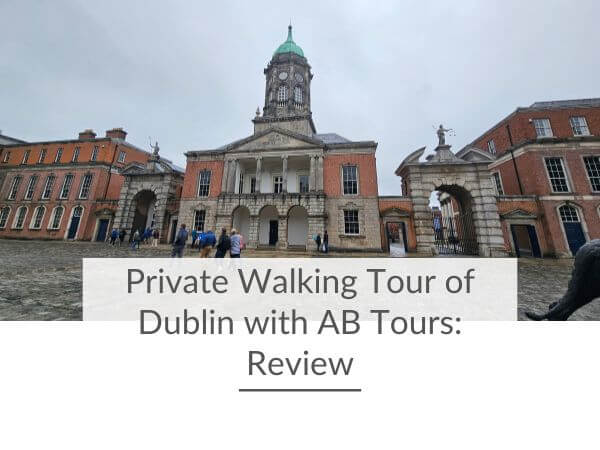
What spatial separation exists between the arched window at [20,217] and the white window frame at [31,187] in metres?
1.36

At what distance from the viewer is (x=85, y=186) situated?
2562cm

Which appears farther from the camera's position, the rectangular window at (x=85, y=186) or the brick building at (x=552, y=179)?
the rectangular window at (x=85, y=186)

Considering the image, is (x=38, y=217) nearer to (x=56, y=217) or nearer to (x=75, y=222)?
(x=56, y=217)

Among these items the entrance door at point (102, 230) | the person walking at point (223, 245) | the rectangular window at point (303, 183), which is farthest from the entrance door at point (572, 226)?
the entrance door at point (102, 230)

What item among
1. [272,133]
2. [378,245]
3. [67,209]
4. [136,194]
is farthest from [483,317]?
[67,209]

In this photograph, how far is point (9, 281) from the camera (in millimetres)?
5598

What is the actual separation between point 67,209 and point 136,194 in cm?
885

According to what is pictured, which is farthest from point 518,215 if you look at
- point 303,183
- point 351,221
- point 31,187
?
point 31,187

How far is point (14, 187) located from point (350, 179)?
39.1 m

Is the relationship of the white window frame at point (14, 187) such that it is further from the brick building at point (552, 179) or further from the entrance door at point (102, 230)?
the brick building at point (552, 179)

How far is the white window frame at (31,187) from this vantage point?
1051 inches

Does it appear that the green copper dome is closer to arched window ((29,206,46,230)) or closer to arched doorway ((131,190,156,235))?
arched doorway ((131,190,156,235))

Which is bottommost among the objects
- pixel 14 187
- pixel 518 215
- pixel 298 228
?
pixel 298 228

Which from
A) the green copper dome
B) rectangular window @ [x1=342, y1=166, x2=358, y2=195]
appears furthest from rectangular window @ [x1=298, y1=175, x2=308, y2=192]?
the green copper dome
